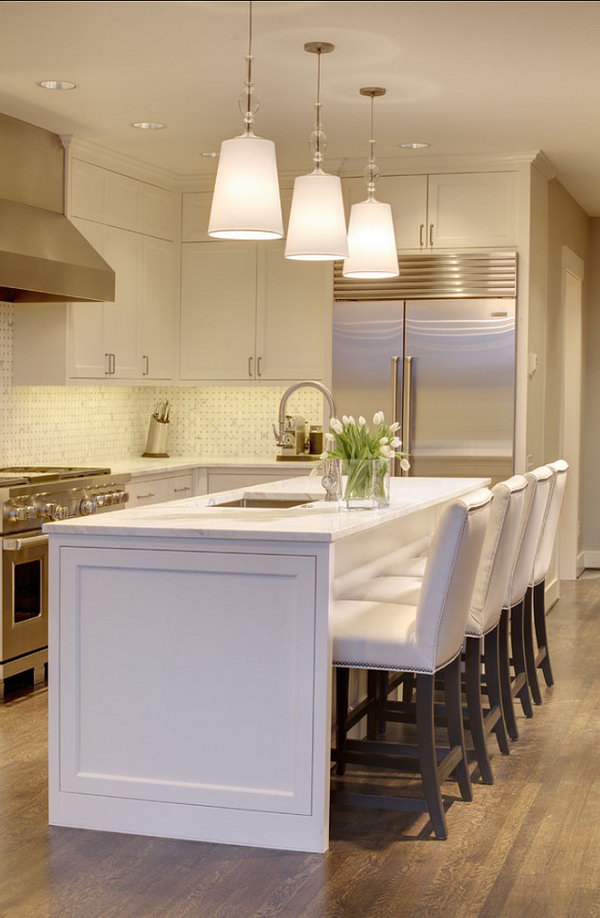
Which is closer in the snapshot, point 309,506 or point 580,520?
point 309,506

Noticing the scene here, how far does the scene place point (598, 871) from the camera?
3.18 metres

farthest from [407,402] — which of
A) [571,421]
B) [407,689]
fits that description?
[571,421]

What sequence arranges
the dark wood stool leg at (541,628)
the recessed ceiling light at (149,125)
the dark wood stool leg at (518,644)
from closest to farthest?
the dark wood stool leg at (518,644)
the dark wood stool leg at (541,628)
the recessed ceiling light at (149,125)

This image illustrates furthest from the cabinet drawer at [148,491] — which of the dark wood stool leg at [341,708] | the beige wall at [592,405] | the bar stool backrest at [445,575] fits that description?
the beige wall at [592,405]

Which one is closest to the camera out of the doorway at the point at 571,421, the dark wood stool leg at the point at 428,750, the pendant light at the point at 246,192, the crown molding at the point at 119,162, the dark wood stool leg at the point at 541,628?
the dark wood stool leg at the point at 428,750

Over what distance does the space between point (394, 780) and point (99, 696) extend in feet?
3.51

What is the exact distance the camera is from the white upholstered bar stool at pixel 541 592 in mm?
4914

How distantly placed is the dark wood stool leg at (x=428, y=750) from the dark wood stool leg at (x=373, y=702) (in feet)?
2.77

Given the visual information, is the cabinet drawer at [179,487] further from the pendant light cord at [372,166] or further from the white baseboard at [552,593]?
the white baseboard at [552,593]

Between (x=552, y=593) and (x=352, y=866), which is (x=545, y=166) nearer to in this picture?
(x=552, y=593)

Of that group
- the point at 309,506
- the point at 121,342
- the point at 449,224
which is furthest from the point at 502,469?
the point at 309,506

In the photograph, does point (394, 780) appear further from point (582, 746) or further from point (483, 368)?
point (483, 368)

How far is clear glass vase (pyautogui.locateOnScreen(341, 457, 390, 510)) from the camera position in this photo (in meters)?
3.91

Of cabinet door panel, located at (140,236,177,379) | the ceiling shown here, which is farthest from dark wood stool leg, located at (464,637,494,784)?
cabinet door panel, located at (140,236,177,379)
